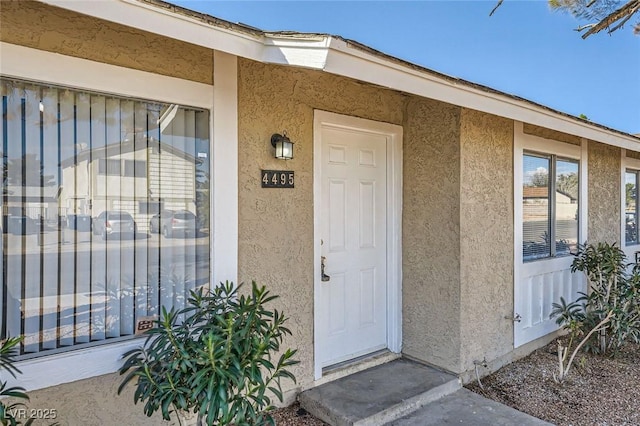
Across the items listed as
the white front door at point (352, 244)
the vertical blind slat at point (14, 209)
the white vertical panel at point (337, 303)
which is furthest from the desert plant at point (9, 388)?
the white vertical panel at point (337, 303)

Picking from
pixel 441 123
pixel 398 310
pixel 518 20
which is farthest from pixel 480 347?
pixel 518 20

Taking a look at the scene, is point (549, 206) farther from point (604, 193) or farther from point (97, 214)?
point (97, 214)

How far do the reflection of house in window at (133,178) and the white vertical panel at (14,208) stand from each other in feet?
0.89

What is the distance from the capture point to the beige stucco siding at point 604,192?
693 centimetres

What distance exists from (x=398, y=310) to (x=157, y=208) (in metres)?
3.23

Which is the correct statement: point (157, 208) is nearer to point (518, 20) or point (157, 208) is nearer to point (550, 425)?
point (550, 425)

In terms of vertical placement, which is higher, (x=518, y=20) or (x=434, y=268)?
(x=518, y=20)

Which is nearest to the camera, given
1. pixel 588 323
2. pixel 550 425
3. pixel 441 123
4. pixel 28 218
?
pixel 28 218

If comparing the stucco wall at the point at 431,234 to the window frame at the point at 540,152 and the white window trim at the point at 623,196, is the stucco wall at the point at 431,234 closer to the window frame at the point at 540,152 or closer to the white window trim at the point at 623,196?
the window frame at the point at 540,152

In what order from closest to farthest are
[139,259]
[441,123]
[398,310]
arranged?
[139,259] < [441,123] < [398,310]

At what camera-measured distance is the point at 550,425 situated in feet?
12.6

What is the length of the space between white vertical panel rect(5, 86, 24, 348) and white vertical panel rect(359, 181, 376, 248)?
3341 mm

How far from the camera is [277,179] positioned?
13.0ft

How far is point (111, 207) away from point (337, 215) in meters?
2.41
